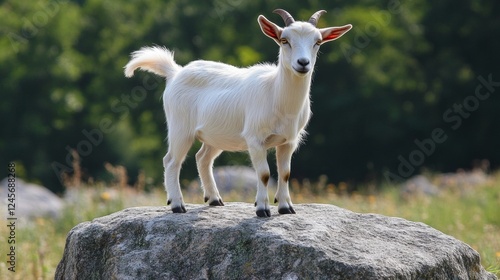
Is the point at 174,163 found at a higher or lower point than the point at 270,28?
lower

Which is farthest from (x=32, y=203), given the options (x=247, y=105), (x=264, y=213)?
(x=264, y=213)

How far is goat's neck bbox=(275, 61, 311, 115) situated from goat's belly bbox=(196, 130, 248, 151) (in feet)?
1.81

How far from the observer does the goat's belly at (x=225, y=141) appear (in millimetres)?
7570

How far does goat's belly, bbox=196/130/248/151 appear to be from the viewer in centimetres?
757

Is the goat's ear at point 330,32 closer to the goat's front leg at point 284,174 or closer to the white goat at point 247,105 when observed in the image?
the white goat at point 247,105

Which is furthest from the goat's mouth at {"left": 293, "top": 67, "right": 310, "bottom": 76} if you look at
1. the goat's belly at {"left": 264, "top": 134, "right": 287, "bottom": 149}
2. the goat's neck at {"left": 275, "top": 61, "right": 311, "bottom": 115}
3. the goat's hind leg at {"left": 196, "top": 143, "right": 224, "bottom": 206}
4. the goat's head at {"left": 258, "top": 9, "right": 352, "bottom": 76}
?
the goat's hind leg at {"left": 196, "top": 143, "right": 224, "bottom": 206}

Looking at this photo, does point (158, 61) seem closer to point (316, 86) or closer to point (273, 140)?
point (273, 140)

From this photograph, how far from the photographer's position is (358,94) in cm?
3425

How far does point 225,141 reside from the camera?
7645mm

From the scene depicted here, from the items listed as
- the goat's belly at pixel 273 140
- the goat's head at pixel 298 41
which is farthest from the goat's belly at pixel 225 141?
the goat's head at pixel 298 41

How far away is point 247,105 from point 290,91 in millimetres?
471

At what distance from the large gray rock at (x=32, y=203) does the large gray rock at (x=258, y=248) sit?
23.4 feet

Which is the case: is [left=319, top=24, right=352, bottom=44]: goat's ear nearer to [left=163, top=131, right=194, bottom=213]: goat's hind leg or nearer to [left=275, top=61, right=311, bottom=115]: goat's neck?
[left=275, top=61, right=311, bottom=115]: goat's neck

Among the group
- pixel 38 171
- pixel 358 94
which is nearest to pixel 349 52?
pixel 358 94
